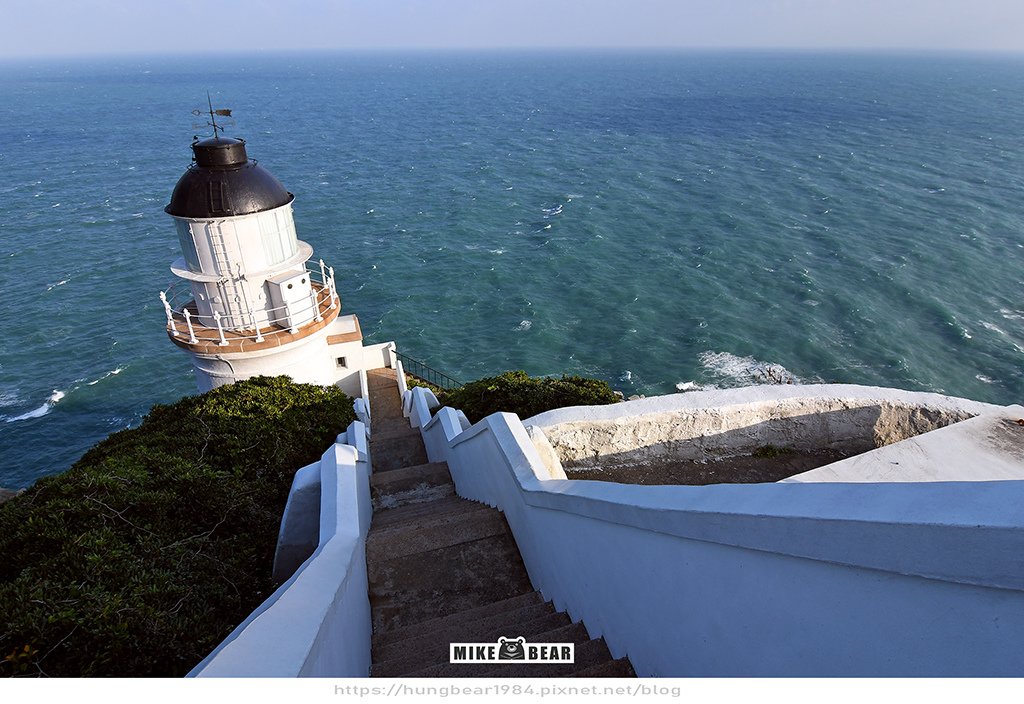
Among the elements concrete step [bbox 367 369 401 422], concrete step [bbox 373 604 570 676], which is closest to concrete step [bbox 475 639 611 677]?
concrete step [bbox 373 604 570 676]

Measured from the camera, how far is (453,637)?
6.02m

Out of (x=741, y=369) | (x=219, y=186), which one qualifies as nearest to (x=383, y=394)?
(x=219, y=186)

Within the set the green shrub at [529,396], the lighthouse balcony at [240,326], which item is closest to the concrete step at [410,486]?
the green shrub at [529,396]

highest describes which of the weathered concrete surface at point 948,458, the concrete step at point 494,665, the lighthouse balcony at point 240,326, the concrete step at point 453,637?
the weathered concrete surface at point 948,458

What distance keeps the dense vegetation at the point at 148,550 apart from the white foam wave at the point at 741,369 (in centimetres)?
2646

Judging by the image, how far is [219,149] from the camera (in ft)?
48.0

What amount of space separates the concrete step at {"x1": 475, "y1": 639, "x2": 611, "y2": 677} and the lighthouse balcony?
12.7 m

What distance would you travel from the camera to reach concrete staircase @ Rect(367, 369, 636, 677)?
5555 millimetres

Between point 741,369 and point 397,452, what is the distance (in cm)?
2479

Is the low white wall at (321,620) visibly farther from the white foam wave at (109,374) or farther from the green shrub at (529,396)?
the white foam wave at (109,374)

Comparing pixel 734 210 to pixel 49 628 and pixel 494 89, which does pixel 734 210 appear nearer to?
pixel 49 628

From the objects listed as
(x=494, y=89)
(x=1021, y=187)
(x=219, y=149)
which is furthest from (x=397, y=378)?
(x=494, y=89)

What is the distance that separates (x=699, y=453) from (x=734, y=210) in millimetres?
52564

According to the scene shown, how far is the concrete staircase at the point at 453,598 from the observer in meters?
5.55
